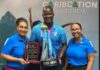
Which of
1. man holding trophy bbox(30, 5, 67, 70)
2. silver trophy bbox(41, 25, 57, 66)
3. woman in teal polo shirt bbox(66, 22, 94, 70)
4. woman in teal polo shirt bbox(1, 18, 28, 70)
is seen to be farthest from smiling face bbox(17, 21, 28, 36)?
woman in teal polo shirt bbox(66, 22, 94, 70)

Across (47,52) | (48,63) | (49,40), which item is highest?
(49,40)

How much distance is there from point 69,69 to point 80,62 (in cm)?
19

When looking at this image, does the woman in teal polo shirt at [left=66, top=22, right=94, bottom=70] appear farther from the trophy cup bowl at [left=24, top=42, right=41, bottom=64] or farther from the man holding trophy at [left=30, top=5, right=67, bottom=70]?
the trophy cup bowl at [left=24, top=42, right=41, bottom=64]

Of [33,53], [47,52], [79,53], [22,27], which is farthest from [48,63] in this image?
[22,27]

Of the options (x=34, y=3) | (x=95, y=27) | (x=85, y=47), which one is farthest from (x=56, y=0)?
(x=85, y=47)

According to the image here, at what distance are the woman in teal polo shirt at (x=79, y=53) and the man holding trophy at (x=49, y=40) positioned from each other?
0.14 meters

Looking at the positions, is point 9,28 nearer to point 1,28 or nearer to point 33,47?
point 1,28

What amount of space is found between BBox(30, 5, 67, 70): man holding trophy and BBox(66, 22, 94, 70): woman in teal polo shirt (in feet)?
0.46

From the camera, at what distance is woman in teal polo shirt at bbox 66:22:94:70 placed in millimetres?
4289

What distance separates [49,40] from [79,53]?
1.45 feet

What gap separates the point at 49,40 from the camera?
410cm

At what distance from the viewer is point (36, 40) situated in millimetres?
4242

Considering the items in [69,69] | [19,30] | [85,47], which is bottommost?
[69,69]

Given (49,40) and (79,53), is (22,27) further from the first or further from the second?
(79,53)
